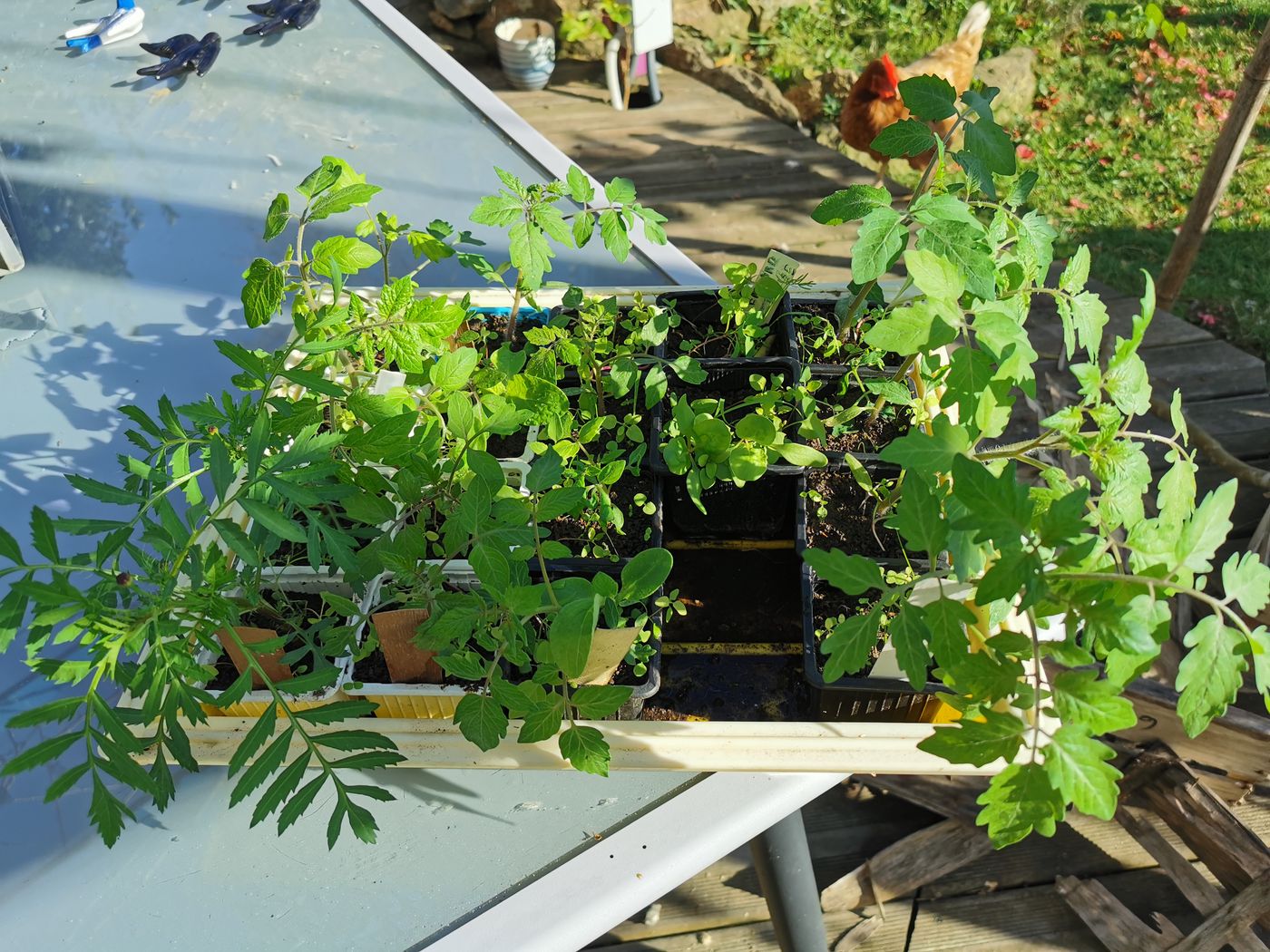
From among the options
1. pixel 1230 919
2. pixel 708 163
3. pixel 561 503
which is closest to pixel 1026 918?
pixel 1230 919

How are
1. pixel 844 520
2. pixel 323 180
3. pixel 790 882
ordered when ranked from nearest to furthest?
pixel 323 180 → pixel 844 520 → pixel 790 882

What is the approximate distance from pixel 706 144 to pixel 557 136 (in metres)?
0.75

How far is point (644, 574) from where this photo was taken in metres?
0.85

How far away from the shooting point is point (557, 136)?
4.64 meters

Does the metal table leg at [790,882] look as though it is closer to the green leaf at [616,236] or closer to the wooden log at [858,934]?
the wooden log at [858,934]

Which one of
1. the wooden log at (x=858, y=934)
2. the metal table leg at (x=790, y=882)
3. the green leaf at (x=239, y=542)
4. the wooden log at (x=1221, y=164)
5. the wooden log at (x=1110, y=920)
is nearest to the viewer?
the green leaf at (x=239, y=542)

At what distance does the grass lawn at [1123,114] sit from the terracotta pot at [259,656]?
148 inches

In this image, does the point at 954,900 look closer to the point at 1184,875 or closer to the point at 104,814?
the point at 1184,875

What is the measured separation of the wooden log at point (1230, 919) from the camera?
5.82ft

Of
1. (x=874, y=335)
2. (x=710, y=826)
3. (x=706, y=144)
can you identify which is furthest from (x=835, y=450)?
(x=706, y=144)

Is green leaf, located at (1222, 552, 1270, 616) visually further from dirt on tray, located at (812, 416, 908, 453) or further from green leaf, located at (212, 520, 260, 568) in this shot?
green leaf, located at (212, 520, 260, 568)

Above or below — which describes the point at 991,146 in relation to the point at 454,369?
above

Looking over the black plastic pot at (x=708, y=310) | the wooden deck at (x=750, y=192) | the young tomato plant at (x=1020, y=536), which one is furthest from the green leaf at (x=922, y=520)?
the wooden deck at (x=750, y=192)

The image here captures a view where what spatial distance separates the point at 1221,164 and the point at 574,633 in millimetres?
2757
